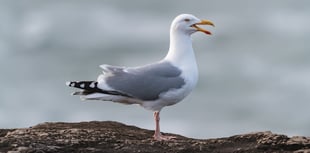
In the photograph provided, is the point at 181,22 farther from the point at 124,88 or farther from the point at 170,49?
the point at 124,88

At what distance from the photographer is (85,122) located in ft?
37.1

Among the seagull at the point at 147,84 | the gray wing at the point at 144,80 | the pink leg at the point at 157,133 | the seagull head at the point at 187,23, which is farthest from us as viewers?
the seagull head at the point at 187,23

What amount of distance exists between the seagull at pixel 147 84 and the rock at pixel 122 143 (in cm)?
80

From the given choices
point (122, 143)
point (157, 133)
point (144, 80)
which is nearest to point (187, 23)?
point (144, 80)

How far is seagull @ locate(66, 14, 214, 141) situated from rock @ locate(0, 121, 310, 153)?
80 cm

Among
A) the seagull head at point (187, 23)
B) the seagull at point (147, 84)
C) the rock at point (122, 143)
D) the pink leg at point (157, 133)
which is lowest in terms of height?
the rock at point (122, 143)

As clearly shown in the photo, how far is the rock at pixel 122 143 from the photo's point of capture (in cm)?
855

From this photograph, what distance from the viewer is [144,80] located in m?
10.5

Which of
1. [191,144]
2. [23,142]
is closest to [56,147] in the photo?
[23,142]

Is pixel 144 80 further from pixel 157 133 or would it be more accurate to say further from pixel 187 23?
pixel 187 23

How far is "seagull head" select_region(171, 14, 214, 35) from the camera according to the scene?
36.4ft

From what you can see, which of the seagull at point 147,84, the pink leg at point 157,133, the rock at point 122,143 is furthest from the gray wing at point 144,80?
the rock at point 122,143

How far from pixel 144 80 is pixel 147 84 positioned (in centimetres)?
9

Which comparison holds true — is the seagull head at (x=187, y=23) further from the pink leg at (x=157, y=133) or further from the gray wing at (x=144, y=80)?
the pink leg at (x=157, y=133)
